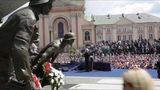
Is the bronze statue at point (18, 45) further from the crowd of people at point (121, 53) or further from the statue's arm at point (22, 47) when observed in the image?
the crowd of people at point (121, 53)

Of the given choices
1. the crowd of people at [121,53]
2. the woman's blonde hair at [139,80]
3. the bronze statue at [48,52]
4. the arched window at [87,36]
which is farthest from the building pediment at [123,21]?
the woman's blonde hair at [139,80]

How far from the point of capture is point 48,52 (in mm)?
5328

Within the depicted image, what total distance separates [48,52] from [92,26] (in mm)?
104125

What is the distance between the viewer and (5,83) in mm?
4289

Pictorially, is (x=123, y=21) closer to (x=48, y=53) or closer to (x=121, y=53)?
(x=121, y=53)

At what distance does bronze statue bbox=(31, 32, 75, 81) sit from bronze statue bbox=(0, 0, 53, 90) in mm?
841

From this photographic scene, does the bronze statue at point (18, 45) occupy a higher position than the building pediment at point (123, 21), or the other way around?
the bronze statue at point (18, 45)

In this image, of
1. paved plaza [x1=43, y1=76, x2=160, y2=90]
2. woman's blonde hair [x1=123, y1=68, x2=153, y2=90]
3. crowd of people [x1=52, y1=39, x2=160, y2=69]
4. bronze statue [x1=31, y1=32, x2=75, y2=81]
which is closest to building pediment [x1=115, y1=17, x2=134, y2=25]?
crowd of people [x1=52, y1=39, x2=160, y2=69]

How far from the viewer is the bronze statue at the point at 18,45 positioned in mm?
3867

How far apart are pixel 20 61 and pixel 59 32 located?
100405 mm

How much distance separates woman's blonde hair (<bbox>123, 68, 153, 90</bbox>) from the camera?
8.92 feet

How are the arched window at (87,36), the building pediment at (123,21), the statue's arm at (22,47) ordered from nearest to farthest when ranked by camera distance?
the statue's arm at (22,47) < the arched window at (87,36) < the building pediment at (123,21)

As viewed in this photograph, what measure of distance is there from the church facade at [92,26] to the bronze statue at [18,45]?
94.5 meters

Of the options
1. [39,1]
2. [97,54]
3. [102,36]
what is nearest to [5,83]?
[39,1]
